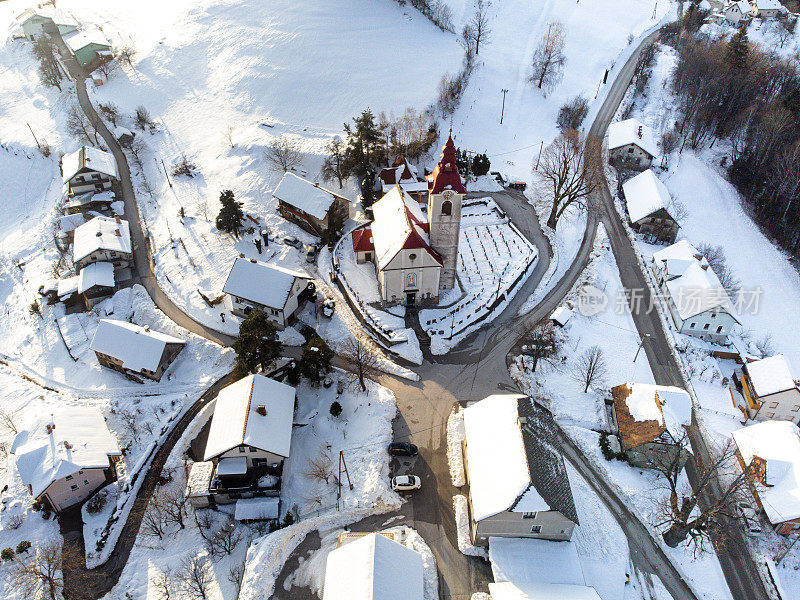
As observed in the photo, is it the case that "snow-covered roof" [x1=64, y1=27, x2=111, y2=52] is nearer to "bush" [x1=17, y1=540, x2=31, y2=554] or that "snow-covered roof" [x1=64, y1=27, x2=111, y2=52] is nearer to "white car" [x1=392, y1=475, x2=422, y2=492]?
"bush" [x1=17, y1=540, x2=31, y2=554]

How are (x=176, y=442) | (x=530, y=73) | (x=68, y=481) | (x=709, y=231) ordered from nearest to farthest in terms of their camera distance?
(x=68, y=481) < (x=176, y=442) < (x=709, y=231) < (x=530, y=73)

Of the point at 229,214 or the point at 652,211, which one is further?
the point at 652,211

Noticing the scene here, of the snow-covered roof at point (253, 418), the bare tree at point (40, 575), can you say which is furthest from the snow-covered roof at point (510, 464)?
the bare tree at point (40, 575)

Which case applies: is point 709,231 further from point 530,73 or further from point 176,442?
point 176,442

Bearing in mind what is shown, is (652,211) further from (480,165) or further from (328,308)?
(328,308)

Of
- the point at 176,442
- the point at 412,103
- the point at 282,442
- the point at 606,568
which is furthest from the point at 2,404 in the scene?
the point at 412,103

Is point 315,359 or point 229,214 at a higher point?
point 315,359

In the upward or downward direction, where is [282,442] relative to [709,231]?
downward

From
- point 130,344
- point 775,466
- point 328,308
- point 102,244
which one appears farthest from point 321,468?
point 102,244
